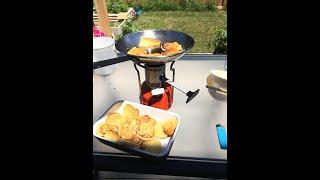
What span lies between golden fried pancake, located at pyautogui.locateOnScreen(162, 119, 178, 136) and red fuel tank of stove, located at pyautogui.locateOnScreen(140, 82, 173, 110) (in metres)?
0.15

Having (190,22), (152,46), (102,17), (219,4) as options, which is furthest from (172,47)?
(219,4)

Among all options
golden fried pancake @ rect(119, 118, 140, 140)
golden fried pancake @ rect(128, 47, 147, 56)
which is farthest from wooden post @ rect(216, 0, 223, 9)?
golden fried pancake @ rect(119, 118, 140, 140)

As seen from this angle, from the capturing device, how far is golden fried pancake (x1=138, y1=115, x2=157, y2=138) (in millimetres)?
1156

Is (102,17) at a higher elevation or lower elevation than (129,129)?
higher

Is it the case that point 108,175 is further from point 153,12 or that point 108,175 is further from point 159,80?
point 153,12

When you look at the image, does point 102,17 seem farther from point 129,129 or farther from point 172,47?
point 129,129

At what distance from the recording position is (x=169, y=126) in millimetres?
1191

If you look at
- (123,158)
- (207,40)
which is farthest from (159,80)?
(207,40)

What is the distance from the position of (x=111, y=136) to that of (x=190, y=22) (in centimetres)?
480

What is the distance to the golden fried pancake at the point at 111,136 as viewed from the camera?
3.73ft

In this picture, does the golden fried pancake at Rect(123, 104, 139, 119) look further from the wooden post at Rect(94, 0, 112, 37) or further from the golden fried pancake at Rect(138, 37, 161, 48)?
the wooden post at Rect(94, 0, 112, 37)

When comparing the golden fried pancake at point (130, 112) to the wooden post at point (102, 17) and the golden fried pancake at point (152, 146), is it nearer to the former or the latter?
the golden fried pancake at point (152, 146)

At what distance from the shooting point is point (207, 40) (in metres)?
4.89

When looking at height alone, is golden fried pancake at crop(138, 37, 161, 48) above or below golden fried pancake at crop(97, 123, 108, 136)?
above
